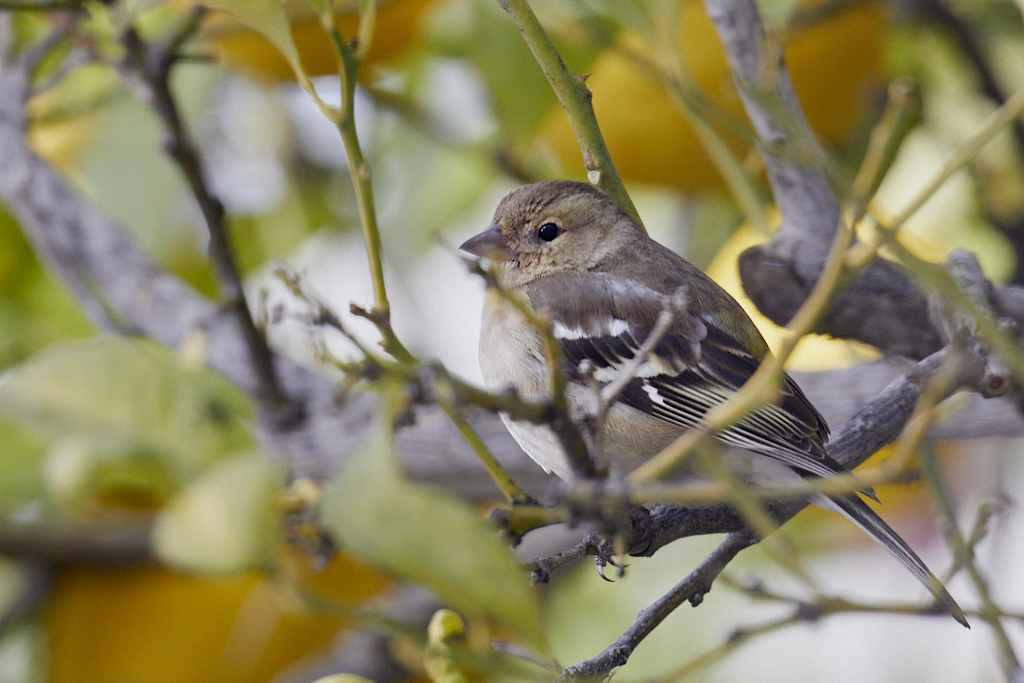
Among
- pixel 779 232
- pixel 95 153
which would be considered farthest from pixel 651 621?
pixel 95 153

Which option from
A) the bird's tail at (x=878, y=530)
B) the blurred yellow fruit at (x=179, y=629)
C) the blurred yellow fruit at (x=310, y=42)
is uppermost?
the blurred yellow fruit at (x=310, y=42)

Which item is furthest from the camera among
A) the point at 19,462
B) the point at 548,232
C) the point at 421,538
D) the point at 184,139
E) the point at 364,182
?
the point at 548,232

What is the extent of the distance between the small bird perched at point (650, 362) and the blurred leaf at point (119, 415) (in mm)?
619

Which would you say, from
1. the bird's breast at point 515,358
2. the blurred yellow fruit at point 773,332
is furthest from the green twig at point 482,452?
the blurred yellow fruit at point 773,332

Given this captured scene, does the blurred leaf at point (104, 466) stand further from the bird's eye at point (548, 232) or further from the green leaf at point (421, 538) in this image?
the bird's eye at point (548, 232)

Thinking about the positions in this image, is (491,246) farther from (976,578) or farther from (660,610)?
(976,578)

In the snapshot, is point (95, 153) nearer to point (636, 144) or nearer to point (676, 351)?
point (636, 144)

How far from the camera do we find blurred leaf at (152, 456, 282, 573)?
72cm

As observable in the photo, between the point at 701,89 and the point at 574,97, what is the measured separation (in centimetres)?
77

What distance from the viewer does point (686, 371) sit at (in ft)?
5.58

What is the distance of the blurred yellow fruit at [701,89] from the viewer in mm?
1949

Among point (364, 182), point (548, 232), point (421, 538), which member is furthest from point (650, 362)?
point (421, 538)

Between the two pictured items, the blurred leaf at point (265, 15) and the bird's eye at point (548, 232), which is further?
the bird's eye at point (548, 232)

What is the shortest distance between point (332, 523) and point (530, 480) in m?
1.69
